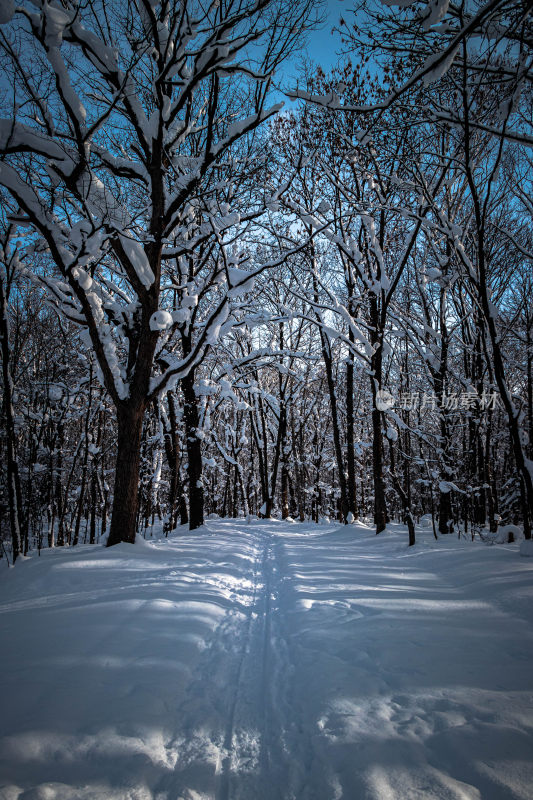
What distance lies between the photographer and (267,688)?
238 cm

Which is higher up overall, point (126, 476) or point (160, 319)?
point (160, 319)

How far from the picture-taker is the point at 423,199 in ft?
25.1

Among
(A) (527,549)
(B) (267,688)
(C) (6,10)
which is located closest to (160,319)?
(C) (6,10)

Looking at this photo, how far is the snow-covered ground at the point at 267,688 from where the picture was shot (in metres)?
1.60

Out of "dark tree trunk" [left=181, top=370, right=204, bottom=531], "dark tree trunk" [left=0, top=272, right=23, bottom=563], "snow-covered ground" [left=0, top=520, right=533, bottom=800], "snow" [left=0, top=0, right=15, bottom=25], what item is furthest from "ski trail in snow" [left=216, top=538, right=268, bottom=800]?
"snow" [left=0, top=0, right=15, bottom=25]

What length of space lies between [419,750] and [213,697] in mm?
1297

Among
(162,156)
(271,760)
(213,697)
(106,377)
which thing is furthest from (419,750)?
(162,156)

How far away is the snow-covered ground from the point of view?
1.60 meters

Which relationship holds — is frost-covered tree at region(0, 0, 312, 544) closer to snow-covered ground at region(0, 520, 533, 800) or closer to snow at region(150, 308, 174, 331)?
snow at region(150, 308, 174, 331)

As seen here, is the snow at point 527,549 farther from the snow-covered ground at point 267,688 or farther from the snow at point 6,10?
the snow at point 6,10

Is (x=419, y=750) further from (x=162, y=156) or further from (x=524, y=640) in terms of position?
(x=162, y=156)

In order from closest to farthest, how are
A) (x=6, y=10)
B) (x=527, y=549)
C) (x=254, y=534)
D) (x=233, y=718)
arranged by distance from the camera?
(x=233, y=718)
(x=6, y=10)
(x=527, y=549)
(x=254, y=534)

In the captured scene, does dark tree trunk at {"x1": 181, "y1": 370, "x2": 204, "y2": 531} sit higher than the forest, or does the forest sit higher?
the forest

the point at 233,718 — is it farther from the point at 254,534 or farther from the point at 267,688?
the point at 254,534
